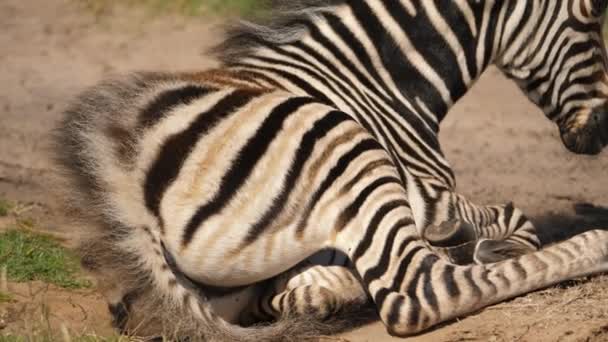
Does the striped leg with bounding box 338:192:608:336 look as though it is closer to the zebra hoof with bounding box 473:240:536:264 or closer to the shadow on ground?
the zebra hoof with bounding box 473:240:536:264

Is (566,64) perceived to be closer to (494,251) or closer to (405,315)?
(494,251)

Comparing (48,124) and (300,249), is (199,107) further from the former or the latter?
(48,124)

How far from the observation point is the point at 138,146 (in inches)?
187

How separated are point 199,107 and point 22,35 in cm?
775

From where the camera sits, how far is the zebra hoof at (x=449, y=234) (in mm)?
5156

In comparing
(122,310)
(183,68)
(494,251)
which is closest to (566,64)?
(494,251)

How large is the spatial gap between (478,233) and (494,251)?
0.55 meters

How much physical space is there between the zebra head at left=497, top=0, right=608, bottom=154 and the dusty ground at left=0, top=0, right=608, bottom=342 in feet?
3.93

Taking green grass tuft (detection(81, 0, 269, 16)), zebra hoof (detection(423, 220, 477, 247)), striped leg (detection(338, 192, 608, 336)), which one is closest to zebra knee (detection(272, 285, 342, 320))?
striped leg (detection(338, 192, 608, 336))

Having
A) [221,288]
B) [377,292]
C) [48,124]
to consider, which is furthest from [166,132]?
[48,124]

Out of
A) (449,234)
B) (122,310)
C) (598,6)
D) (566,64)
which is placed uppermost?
(598,6)

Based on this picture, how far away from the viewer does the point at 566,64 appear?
19.9 feet

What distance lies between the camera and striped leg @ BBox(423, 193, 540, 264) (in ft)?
17.0

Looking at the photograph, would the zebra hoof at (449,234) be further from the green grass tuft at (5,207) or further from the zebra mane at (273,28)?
the green grass tuft at (5,207)
